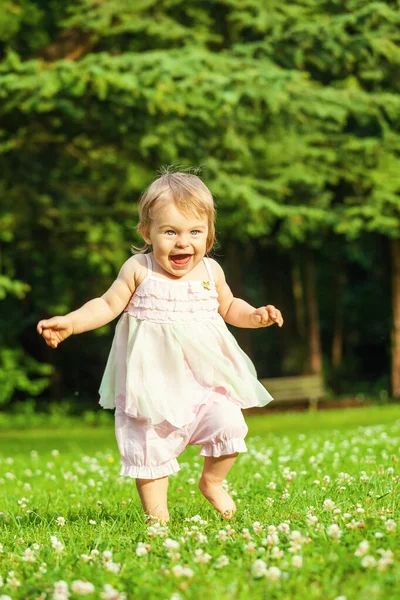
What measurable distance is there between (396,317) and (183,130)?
10.8 metres

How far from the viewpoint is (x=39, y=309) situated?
2339 centimetres

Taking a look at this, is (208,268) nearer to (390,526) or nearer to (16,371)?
(390,526)

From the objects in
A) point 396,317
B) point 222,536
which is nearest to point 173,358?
point 222,536

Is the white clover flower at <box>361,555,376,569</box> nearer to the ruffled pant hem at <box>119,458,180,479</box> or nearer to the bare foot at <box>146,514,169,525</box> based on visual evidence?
the bare foot at <box>146,514,169,525</box>

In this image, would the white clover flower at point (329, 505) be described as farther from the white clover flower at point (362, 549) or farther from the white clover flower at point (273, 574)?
the white clover flower at point (273, 574)

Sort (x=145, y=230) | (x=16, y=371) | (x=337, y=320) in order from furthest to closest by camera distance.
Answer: (x=337, y=320), (x=16, y=371), (x=145, y=230)

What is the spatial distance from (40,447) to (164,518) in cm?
1082

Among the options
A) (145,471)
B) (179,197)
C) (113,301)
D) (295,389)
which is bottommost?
(295,389)

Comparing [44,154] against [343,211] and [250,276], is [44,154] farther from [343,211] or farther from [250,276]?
[250,276]

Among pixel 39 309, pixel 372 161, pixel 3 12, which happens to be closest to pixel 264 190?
pixel 372 161

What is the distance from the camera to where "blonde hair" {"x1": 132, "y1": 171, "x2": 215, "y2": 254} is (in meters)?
5.16

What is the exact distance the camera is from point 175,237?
5.15 metres

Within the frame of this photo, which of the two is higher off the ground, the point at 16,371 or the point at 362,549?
the point at 362,549

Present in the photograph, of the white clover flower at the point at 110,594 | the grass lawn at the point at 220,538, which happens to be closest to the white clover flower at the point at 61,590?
the grass lawn at the point at 220,538
